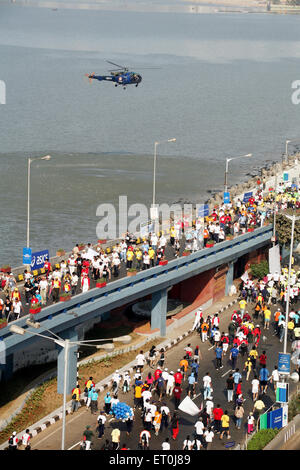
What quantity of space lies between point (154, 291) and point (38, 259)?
279 inches

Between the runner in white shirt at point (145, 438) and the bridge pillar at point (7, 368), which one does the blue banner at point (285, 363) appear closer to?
the runner in white shirt at point (145, 438)

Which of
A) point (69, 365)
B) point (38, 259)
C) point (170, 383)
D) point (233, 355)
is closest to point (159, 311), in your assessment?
point (233, 355)

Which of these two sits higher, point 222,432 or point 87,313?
point 87,313

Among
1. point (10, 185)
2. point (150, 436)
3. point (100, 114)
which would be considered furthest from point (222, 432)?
point (100, 114)

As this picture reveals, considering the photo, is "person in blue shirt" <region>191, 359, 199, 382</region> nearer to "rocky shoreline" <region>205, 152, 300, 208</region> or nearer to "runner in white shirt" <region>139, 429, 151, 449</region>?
"runner in white shirt" <region>139, 429, 151, 449</region>

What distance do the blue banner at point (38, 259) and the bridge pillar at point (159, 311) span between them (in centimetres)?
719

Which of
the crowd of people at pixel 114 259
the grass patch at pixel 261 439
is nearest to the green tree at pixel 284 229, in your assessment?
the crowd of people at pixel 114 259

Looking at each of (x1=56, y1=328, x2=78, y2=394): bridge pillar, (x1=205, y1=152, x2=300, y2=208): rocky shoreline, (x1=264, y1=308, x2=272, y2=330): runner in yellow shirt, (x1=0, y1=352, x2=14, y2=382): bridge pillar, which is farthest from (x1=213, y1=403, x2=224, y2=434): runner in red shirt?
(x1=205, y1=152, x2=300, y2=208): rocky shoreline

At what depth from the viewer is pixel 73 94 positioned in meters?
178

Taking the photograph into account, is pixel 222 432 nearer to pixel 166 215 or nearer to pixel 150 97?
pixel 166 215

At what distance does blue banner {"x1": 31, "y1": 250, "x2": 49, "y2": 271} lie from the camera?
39031mm

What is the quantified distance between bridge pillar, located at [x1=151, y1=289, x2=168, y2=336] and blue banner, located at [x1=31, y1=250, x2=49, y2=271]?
719 centimetres

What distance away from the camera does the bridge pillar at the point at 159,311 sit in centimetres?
4438

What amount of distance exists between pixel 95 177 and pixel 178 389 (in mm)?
64282
